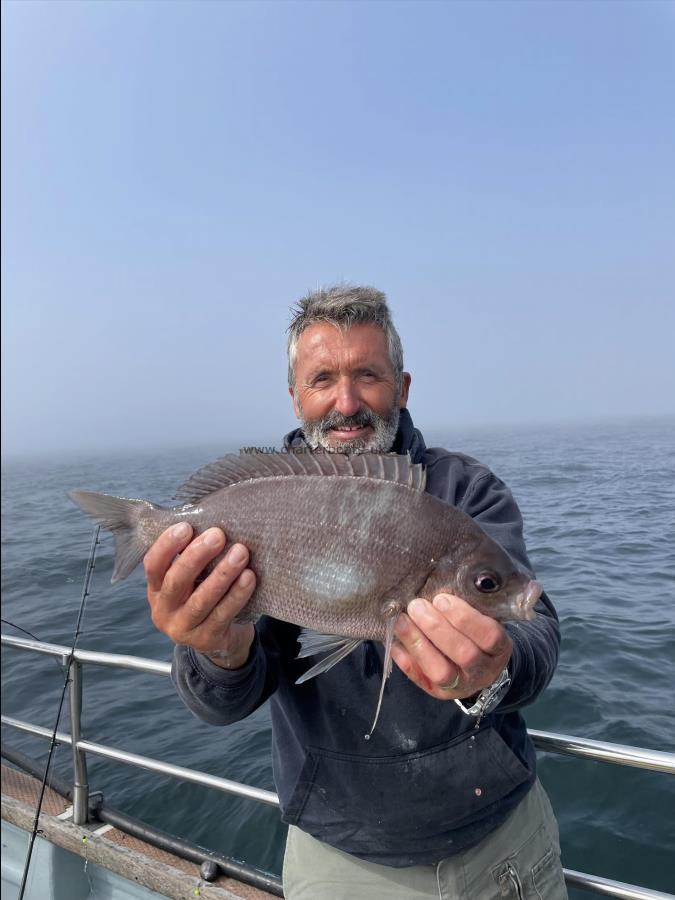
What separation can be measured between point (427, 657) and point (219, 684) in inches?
35.2

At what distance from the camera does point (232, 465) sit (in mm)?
2445

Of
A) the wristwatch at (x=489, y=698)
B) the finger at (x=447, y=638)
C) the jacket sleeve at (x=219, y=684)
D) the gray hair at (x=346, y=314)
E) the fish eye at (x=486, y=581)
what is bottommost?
the jacket sleeve at (x=219, y=684)

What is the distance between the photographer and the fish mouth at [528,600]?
207cm

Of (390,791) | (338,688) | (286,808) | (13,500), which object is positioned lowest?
(13,500)

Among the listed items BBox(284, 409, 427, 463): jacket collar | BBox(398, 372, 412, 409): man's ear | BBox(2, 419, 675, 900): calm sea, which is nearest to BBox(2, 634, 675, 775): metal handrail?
BBox(284, 409, 427, 463): jacket collar

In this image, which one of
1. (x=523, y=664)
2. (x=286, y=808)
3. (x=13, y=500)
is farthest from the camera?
(x=13, y=500)

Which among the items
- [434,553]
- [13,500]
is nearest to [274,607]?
[434,553]

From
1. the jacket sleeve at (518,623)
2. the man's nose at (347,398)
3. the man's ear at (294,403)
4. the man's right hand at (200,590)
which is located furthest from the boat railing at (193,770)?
the man's nose at (347,398)

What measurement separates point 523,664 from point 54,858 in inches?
130

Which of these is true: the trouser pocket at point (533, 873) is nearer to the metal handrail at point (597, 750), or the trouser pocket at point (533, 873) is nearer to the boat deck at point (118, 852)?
the metal handrail at point (597, 750)

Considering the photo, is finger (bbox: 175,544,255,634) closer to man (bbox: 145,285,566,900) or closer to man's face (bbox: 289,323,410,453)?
man (bbox: 145,285,566,900)

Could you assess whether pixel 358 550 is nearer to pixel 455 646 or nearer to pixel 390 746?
pixel 455 646

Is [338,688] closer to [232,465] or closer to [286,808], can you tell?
[286,808]

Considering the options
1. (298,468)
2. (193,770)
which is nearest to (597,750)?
(298,468)
